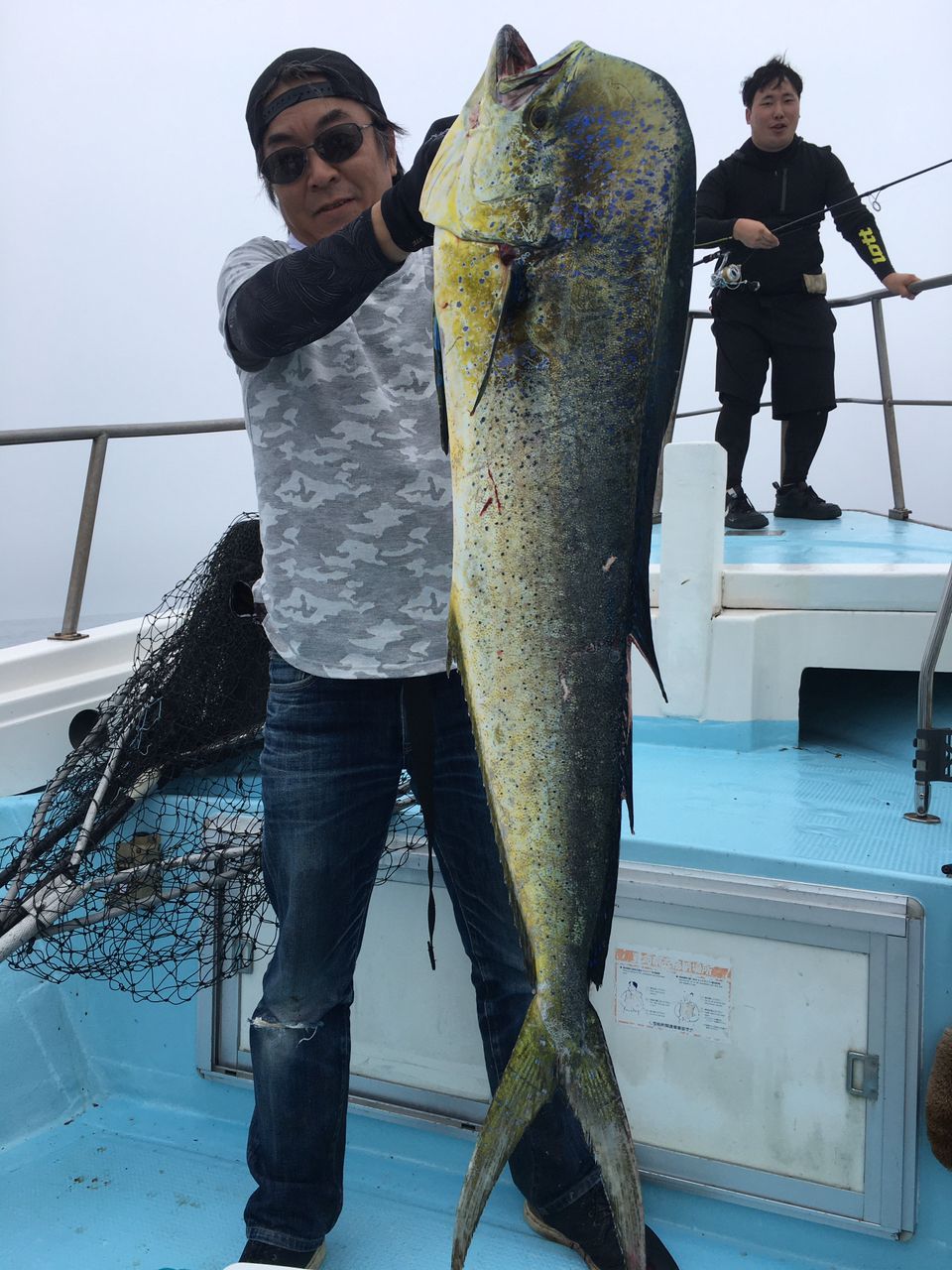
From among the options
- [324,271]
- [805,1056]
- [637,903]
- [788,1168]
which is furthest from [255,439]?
[788,1168]

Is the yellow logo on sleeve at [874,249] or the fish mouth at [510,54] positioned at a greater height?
the yellow logo on sleeve at [874,249]

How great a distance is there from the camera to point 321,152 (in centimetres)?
178

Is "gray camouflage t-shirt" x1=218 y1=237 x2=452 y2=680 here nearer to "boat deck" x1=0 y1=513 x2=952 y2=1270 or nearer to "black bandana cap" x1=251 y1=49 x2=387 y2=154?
"black bandana cap" x1=251 y1=49 x2=387 y2=154

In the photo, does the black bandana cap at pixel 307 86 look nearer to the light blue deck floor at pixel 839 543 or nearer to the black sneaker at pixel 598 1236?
the light blue deck floor at pixel 839 543

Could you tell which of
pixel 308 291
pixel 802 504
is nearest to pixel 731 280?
pixel 802 504

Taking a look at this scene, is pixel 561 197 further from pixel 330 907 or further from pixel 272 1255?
pixel 272 1255

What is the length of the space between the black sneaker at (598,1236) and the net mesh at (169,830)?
88 centimetres

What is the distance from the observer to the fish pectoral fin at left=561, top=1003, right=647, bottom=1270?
1506 millimetres

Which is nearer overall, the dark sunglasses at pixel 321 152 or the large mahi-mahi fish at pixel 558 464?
the large mahi-mahi fish at pixel 558 464

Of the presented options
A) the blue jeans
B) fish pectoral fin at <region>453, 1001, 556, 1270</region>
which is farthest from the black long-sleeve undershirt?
fish pectoral fin at <region>453, 1001, 556, 1270</region>

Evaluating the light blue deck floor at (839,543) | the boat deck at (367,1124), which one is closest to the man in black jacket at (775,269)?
the light blue deck floor at (839,543)

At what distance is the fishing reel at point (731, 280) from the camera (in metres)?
5.60

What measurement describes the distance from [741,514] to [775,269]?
138cm

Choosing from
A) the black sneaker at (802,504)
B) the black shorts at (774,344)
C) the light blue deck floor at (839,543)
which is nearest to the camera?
the light blue deck floor at (839,543)
